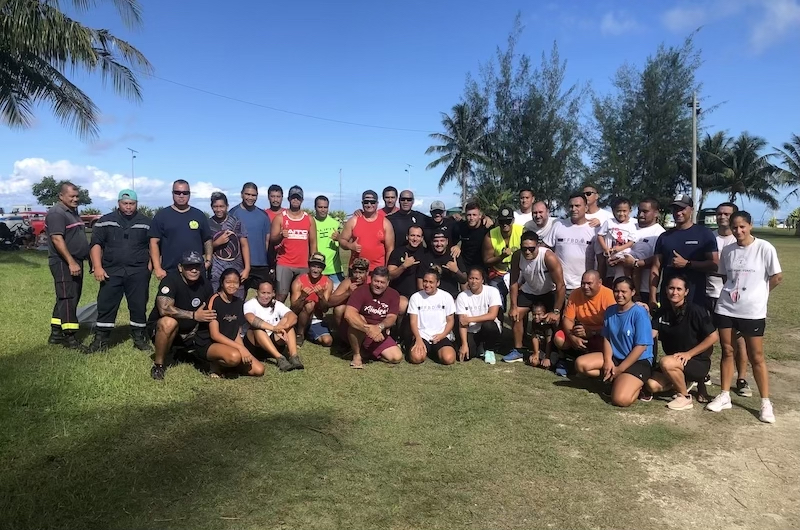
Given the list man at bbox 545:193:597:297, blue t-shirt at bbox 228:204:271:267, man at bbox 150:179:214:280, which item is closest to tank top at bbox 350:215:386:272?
blue t-shirt at bbox 228:204:271:267

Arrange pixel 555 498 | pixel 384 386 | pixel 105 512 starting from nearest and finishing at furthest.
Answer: pixel 105 512 < pixel 555 498 < pixel 384 386

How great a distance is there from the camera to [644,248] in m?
5.95

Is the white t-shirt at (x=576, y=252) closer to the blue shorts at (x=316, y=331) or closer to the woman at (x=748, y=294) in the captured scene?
the woman at (x=748, y=294)

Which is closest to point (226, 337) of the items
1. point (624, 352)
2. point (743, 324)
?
point (624, 352)

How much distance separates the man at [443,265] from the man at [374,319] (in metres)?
0.54

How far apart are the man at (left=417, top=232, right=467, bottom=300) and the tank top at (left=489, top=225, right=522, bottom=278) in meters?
0.46

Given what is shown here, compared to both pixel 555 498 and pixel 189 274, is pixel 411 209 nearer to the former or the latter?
pixel 189 274

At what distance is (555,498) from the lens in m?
3.34

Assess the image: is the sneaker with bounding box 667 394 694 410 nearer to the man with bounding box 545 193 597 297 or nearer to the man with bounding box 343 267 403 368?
the man with bounding box 545 193 597 297

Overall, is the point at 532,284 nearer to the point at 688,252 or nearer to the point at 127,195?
the point at 688,252

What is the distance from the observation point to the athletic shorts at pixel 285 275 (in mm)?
7234

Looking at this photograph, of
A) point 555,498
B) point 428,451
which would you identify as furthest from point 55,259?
point 555,498

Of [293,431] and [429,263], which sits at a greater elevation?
[429,263]

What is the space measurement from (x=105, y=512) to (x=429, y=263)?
4563 millimetres
